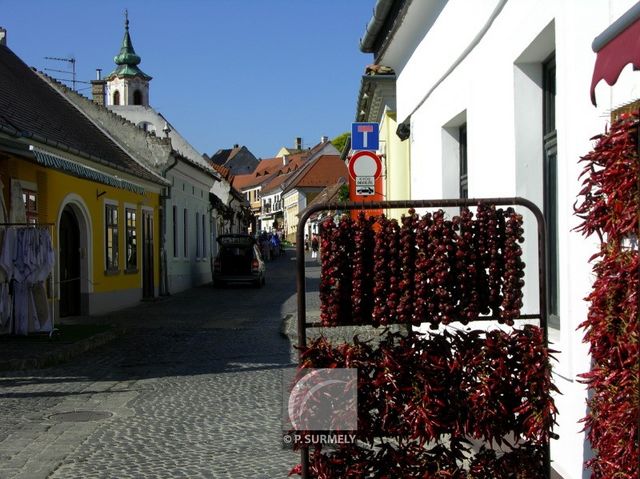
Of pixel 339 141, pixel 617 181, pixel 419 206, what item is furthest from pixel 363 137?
pixel 339 141

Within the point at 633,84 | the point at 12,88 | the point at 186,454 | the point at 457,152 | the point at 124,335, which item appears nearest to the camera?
the point at 633,84

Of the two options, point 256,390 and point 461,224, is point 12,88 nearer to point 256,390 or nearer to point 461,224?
point 256,390

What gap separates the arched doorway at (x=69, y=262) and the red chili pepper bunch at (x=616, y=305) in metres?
15.7

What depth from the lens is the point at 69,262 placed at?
1864 cm

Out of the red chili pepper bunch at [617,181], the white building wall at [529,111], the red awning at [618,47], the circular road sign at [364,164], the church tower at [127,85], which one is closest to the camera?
Result: the red awning at [618,47]

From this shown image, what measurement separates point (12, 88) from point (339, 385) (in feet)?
55.6

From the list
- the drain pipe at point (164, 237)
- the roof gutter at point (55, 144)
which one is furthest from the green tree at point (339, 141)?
the roof gutter at point (55, 144)

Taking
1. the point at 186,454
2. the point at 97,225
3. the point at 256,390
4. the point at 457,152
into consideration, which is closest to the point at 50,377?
the point at 256,390

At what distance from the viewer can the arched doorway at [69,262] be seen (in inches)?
717

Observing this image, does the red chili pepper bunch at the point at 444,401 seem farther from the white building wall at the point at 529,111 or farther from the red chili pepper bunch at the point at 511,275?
the white building wall at the point at 529,111

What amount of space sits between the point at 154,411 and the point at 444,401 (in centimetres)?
492

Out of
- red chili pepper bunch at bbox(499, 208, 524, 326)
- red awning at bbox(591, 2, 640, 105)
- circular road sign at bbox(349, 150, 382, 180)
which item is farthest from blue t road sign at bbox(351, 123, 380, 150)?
red awning at bbox(591, 2, 640, 105)

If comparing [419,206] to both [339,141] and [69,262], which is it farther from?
[339,141]

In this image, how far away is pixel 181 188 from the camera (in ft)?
97.7
